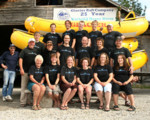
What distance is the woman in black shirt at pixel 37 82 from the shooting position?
4.48 metres

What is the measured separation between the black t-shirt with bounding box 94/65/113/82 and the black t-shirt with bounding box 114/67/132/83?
0.19 metres

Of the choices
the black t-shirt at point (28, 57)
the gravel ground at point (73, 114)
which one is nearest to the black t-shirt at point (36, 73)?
the black t-shirt at point (28, 57)

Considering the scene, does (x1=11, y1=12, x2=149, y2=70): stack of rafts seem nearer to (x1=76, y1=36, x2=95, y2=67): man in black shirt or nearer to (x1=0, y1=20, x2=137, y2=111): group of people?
(x1=0, y1=20, x2=137, y2=111): group of people

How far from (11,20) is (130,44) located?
20.0 ft

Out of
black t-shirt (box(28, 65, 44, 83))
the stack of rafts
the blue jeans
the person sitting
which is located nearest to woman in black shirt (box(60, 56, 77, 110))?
the person sitting

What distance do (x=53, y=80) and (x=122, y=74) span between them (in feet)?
5.44

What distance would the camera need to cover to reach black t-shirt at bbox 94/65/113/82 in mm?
4633

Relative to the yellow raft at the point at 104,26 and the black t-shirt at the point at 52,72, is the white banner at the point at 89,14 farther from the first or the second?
the black t-shirt at the point at 52,72

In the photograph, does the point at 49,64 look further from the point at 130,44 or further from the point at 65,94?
the point at 130,44

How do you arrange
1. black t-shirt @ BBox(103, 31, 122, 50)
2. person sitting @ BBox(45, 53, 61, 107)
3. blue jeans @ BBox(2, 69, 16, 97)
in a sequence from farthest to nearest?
1. blue jeans @ BBox(2, 69, 16, 97)
2. black t-shirt @ BBox(103, 31, 122, 50)
3. person sitting @ BBox(45, 53, 61, 107)

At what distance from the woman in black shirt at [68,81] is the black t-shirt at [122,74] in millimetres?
1020

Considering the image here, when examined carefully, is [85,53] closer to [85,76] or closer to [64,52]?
[64,52]

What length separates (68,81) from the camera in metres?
4.62

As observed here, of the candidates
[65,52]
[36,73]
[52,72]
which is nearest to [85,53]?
[65,52]
